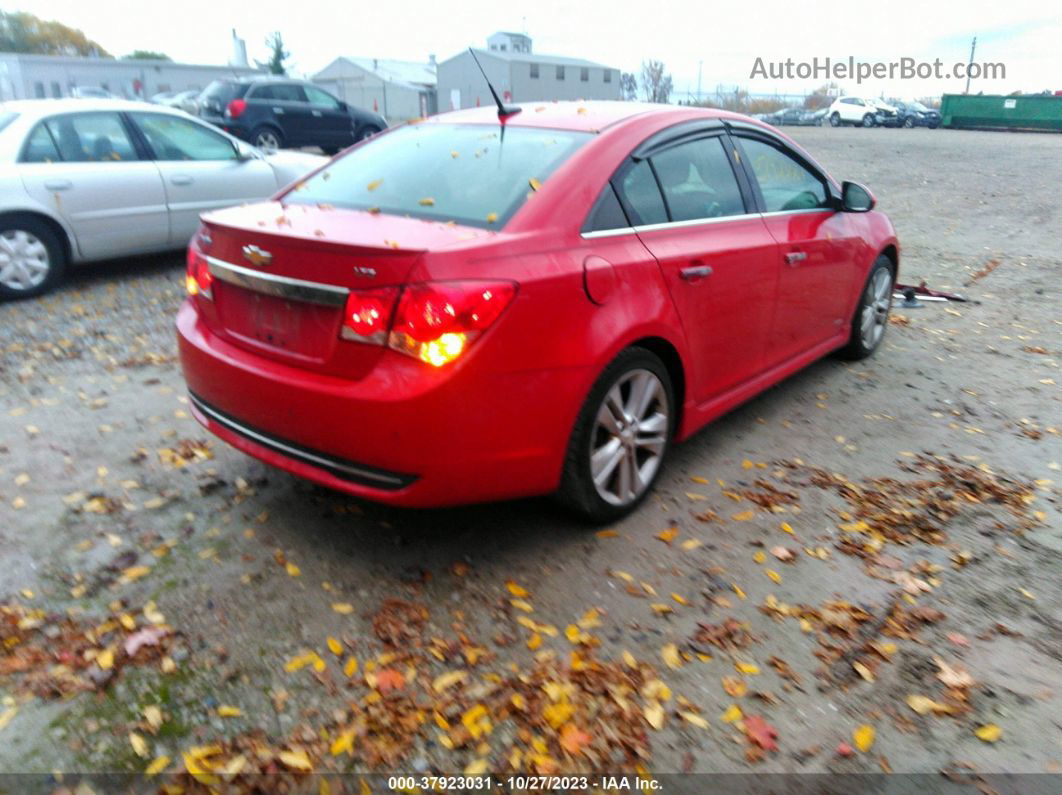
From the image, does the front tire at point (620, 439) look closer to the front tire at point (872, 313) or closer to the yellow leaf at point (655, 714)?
the yellow leaf at point (655, 714)

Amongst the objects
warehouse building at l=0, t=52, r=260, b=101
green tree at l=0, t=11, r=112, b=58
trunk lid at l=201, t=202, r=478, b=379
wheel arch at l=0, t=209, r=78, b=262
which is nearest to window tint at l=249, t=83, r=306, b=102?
wheel arch at l=0, t=209, r=78, b=262

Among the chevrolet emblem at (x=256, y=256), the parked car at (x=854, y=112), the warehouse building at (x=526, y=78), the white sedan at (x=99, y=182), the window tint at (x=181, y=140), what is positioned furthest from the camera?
the warehouse building at (x=526, y=78)

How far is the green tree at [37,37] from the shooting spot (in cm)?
7900

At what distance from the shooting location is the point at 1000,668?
2.80 m

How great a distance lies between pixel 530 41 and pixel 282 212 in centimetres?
7808

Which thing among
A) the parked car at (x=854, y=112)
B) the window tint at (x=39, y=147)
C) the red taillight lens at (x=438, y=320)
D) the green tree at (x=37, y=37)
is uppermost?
the green tree at (x=37, y=37)

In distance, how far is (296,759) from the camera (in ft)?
7.74

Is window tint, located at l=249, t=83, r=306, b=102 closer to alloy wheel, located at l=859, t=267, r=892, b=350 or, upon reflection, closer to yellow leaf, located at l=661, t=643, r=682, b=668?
alloy wheel, located at l=859, t=267, r=892, b=350

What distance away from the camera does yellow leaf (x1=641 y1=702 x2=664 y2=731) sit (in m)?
2.52

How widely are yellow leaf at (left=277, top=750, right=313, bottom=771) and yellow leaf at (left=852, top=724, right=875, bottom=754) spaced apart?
157cm

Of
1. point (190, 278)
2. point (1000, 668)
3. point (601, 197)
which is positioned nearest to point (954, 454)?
point (1000, 668)

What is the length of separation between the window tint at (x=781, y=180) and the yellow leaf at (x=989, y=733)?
2.73 metres

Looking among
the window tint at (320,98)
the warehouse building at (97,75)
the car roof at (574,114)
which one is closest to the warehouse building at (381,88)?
the warehouse building at (97,75)

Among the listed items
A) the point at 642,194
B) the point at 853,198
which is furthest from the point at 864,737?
the point at 853,198
